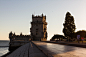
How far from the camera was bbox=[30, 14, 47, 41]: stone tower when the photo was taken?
327 feet

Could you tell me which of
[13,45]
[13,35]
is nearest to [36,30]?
[13,35]

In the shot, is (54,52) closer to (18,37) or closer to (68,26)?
(68,26)

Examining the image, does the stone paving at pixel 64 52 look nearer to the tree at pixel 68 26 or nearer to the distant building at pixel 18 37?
the tree at pixel 68 26

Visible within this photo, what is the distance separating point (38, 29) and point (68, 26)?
51081 mm

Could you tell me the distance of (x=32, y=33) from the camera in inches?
3937

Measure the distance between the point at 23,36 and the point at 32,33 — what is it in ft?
32.1

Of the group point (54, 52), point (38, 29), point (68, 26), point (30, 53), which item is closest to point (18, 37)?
point (38, 29)

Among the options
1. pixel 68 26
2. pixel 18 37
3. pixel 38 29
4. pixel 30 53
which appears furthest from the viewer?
pixel 38 29

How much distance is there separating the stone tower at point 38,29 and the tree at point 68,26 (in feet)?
153

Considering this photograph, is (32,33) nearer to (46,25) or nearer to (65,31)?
(46,25)

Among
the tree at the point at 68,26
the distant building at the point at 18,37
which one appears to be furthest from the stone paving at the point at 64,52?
the distant building at the point at 18,37

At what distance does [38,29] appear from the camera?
10138 cm

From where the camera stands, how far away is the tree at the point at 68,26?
51.7 meters

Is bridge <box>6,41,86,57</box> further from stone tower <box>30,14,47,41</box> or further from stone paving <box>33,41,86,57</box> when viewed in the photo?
stone tower <box>30,14,47,41</box>
